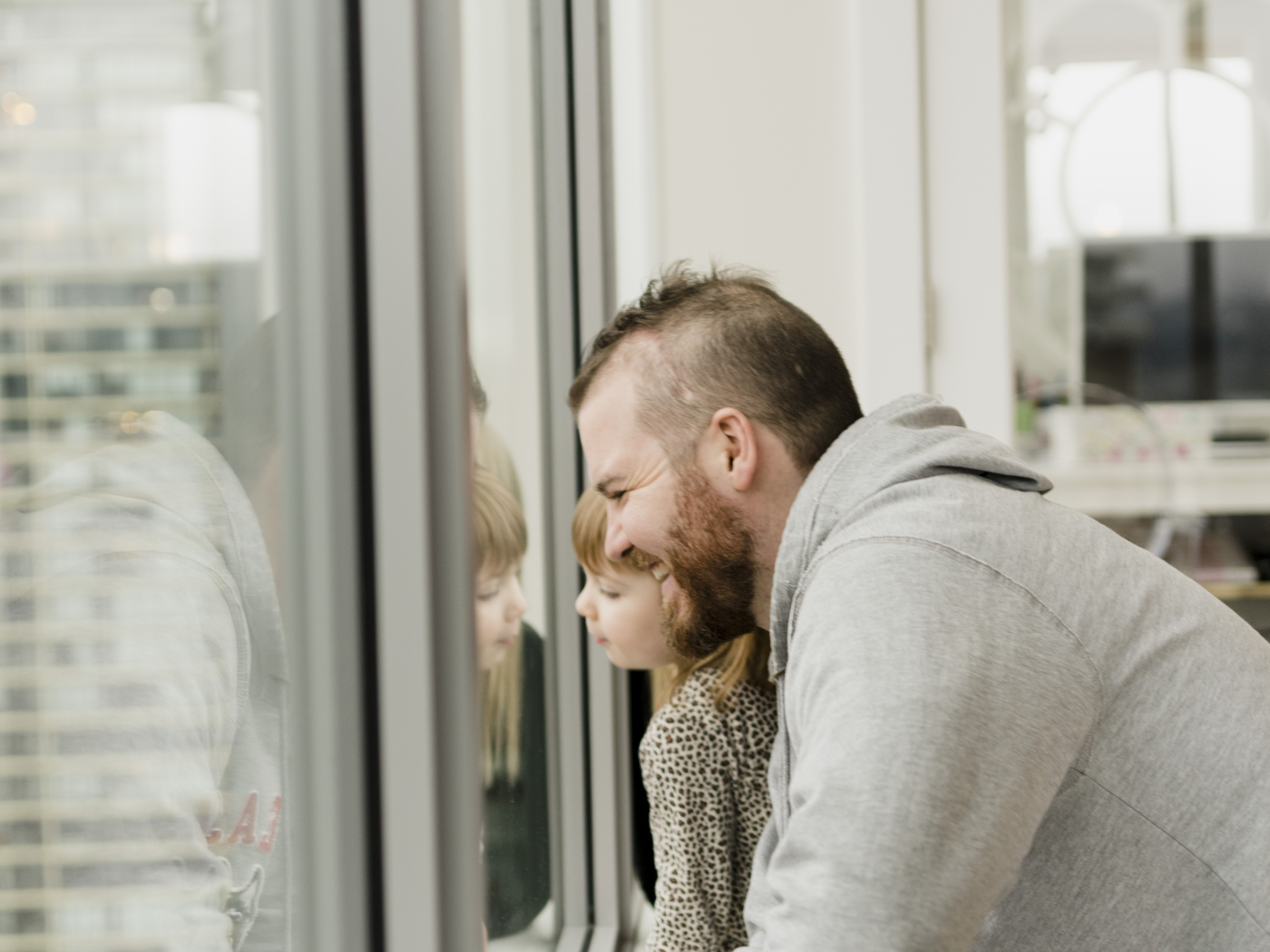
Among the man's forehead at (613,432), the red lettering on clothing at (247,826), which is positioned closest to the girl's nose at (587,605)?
the man's forehead at (613,432)

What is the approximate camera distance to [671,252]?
192 centimetres

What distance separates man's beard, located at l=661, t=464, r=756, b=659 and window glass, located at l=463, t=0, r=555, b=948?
185 millimetres

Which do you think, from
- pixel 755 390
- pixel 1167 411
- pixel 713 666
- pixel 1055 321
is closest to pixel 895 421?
pixel 755 390

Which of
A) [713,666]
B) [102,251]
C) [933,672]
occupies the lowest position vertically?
[713,666]

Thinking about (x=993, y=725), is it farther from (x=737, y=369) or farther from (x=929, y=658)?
(x=737, y=369)

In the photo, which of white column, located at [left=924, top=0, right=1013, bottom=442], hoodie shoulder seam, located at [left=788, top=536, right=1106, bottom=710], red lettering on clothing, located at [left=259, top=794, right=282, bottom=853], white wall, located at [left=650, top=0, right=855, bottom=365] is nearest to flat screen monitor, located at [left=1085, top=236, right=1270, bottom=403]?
white column, located at [left=924, top=0, right=1013, bottom=442]

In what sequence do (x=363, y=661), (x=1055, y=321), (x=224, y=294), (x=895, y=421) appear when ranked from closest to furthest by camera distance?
(x=224, y=294), (x=363, y=661), (x=895, y=421), (x=1055, y=321)

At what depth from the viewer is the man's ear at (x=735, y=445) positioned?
1.06 m

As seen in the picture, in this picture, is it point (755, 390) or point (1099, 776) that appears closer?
point (1099, 776)

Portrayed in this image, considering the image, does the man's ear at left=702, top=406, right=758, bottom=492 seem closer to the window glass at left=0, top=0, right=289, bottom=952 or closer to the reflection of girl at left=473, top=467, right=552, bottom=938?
the reflection of girl at left=473, top=467, right=552, bottom=938

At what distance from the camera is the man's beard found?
108cm

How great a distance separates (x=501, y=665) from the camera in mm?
1215

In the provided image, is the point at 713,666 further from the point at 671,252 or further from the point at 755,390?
the point at 671,252

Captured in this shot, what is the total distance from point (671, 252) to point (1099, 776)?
1.28m
